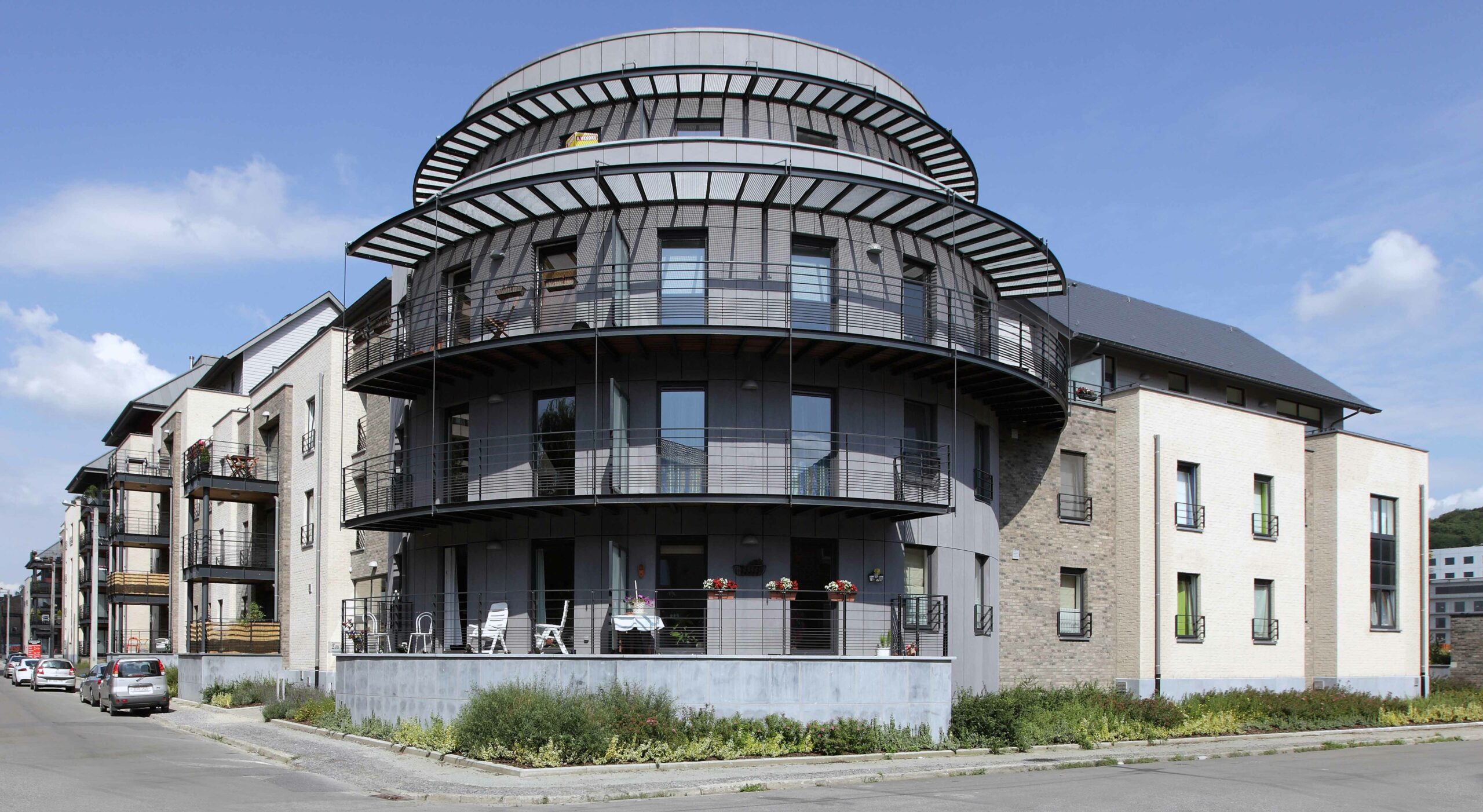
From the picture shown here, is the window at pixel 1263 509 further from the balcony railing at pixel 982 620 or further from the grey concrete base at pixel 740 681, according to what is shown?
the grey concrete base at pixel 740 681

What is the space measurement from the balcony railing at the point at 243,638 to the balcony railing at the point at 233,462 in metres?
4.48

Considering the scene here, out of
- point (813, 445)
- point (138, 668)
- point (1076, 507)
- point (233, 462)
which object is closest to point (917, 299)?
point (813, 445)

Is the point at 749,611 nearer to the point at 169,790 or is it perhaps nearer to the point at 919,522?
the point at 919,522

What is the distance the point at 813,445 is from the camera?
22734 mm

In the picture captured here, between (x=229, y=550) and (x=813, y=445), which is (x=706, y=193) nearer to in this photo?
(x=813, y=445)

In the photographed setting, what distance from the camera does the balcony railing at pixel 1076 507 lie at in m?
28.8

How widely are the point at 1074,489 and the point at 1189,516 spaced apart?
3.29 metres

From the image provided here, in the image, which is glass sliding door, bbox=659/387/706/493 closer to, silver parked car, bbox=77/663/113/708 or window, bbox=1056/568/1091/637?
window, bbox=1056/568/1091/637

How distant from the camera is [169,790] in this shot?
605 inches

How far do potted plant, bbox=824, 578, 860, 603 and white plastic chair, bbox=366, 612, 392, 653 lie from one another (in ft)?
30.1

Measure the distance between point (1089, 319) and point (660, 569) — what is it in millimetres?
17697

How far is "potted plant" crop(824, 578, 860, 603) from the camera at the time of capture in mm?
21750

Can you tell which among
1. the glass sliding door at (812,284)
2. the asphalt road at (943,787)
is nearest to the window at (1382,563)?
the asphalt road at (943,787)

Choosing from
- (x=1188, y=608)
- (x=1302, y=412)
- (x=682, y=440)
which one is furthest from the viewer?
(x=1302, y=412)
